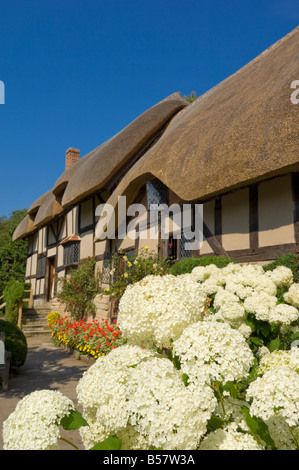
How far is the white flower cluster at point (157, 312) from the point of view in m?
1.40

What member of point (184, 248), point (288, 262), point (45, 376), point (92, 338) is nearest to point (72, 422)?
point (288, 262)

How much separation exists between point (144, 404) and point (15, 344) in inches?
267

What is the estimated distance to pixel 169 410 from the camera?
3.39 feet

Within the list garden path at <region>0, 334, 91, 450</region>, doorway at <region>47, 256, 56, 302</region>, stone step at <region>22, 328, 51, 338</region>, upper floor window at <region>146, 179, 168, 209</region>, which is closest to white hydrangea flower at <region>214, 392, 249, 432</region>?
garden path at <region>0, 334, 91, 450</region>

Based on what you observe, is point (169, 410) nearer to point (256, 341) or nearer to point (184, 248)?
point (256, 341)

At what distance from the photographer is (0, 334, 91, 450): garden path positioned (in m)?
5.15

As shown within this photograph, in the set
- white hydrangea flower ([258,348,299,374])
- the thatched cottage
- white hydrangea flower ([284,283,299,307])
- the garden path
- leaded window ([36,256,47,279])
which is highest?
the thatched cottage

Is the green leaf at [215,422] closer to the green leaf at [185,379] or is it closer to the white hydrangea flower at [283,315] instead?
the green leaf at [185,379]

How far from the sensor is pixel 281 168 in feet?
17.9

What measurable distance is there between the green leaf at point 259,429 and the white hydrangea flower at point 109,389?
0.39m

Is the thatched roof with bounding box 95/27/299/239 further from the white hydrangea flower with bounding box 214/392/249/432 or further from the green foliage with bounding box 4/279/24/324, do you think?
the green foliage with bounding box 4/279/24/324

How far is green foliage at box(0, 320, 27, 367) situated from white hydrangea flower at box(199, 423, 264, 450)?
6.71 meters

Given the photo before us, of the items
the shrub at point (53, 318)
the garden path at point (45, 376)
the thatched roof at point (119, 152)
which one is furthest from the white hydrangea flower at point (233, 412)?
the shrub at point (53, 318)

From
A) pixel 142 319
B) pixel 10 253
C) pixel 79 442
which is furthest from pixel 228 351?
pixel 10 253
